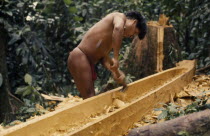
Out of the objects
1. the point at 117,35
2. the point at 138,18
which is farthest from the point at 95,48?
the point at 138,18

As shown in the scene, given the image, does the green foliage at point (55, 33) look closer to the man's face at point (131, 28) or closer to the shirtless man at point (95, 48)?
the shirtless man at point (95, 48)

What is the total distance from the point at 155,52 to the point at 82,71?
6.78 feet

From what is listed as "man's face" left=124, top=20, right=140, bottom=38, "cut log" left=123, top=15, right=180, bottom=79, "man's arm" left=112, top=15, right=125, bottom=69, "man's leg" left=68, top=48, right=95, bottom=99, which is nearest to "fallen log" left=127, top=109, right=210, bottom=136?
"man's arm" left=112, top=15, right=125, bottom=69

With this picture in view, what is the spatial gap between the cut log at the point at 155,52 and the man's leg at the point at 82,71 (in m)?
1.90

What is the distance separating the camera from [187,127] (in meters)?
1.57

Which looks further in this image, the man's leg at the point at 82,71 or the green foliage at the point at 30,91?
the green foliage at the point at 30,91

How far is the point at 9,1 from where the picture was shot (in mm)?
4742

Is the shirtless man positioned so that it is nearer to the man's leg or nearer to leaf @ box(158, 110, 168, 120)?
the man's leg

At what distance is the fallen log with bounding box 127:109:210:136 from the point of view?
5.04ft

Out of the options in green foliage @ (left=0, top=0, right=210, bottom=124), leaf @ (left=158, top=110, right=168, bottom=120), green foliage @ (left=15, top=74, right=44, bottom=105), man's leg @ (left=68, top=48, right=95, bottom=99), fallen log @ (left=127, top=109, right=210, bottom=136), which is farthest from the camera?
green foliage @ (left=0, top=0, right=210, bottom=124)

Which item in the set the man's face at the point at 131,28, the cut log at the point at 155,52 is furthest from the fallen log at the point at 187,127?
the cut log at the point at 155,52

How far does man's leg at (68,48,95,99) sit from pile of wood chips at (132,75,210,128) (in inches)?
35.0

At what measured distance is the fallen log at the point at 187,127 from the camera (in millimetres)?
1536

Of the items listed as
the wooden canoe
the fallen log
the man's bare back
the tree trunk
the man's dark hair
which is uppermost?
the man's dark hair
